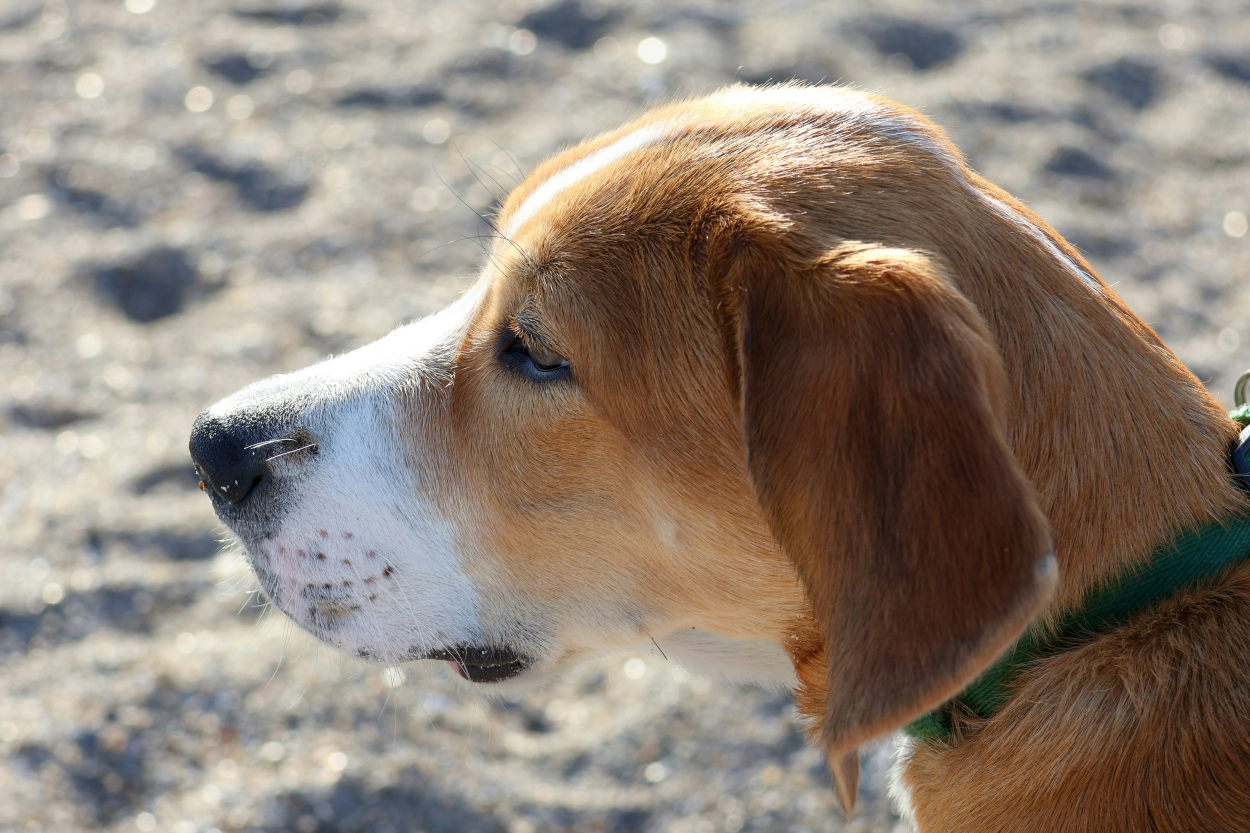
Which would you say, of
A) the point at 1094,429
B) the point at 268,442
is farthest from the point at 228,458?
the point at 1094,429

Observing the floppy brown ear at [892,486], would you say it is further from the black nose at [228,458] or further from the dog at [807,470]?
the black nose at [228,458]

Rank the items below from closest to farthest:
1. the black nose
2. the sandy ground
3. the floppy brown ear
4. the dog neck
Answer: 1. the floppy brown ear
2. the dog neck
3. the black nose
4. the sandy ground

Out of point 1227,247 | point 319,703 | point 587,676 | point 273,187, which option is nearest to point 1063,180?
point 1227,247

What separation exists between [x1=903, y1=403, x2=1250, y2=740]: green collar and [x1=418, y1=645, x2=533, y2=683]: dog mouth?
90cm

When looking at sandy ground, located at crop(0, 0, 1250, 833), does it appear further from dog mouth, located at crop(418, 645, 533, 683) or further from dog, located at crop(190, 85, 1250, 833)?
dog, located at crop(190, 85, 1250, 833)

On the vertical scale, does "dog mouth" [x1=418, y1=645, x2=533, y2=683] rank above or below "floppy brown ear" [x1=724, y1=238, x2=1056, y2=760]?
below

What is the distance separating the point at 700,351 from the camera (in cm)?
210

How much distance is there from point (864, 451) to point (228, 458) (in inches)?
52.4

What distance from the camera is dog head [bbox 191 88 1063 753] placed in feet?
5.47

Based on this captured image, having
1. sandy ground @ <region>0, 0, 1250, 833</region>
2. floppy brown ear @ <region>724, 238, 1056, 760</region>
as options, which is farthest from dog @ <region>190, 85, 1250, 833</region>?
sandy ground @ <region>0, 0, 1250, 833</region>

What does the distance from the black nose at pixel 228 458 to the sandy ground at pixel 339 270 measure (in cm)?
63

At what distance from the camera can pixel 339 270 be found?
16.4 ft

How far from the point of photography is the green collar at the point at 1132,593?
1892 mm

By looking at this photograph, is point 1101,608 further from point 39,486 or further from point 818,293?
point 39,486
